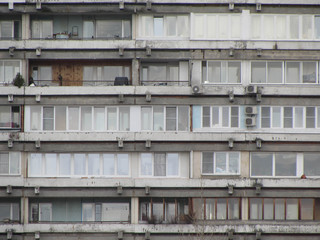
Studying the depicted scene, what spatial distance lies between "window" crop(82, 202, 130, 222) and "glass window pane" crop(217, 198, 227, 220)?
5.88m

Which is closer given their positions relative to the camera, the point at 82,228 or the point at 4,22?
the point at 82,228

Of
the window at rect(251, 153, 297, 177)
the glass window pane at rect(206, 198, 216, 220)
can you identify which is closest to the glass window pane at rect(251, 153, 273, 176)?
the window at rect(251, 153, 297, 177)

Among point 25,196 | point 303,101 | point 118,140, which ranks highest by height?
point 303,101

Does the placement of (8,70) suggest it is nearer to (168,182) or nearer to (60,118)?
(60,118)

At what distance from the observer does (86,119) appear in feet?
128

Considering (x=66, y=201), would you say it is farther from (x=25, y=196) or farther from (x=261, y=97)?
(x=261, y=97)

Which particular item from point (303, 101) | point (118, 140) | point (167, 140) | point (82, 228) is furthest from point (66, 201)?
point (303, 101)

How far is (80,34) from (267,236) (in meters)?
18.1

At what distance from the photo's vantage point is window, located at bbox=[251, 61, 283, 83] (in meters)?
39.1

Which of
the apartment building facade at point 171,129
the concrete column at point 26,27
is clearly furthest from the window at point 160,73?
the concrete column at point 26,27

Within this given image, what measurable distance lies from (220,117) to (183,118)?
240 centimetres

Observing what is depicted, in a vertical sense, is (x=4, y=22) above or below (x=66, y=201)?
above

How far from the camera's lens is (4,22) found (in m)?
40.1

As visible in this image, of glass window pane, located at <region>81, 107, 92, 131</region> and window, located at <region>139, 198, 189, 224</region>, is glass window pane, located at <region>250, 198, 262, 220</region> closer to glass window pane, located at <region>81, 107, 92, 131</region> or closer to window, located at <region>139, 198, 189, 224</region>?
window, located at <region>139, 198, 189, 224</region>
